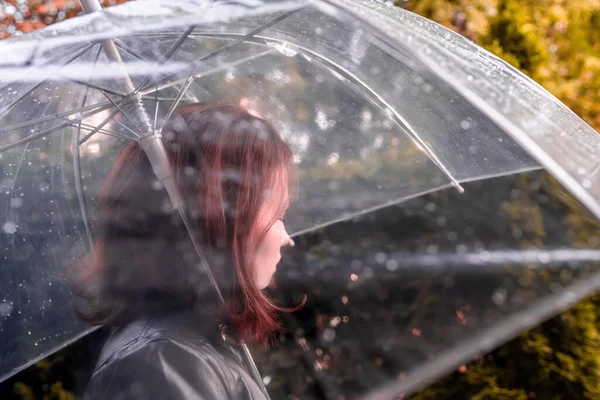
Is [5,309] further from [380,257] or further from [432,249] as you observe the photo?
[432,249]

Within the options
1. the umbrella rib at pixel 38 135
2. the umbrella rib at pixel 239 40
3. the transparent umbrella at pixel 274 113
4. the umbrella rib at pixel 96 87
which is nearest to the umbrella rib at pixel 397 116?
the transparent umbrella at pixel 274 113

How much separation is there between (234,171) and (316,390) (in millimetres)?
2656

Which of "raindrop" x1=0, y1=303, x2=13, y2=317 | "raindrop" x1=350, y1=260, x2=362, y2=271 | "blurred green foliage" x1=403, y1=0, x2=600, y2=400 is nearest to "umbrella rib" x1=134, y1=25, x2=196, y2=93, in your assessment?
"raindrop" x1=0, y1=303, x2=13, y2=317

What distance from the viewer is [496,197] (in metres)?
3.79

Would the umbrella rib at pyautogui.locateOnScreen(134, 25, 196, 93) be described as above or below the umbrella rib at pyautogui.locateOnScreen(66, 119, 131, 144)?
above

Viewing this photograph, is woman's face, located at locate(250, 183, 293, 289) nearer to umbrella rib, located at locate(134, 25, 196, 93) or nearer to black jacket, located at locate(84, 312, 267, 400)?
black jacket, located at locate(84, 312, 267, 400)

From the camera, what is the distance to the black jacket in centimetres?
108

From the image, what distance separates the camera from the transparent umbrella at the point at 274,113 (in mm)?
1225

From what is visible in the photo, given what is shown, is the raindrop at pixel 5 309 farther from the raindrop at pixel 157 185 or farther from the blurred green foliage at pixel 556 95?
the blurred green foliage at pixel 556 95

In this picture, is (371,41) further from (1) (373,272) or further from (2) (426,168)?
(1) (373,272)

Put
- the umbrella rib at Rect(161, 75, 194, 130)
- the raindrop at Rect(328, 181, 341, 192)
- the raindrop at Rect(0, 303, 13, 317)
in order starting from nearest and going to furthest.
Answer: the umbrella rib at Rect(161, 75, 194, 130) < the raindrop at Rect(0, 303, 13, 317) < the raindrop at Rect(328, 181, 341, 192)

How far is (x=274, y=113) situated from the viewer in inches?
71.3

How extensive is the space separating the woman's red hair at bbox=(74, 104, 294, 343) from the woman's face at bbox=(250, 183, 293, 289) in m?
0.02

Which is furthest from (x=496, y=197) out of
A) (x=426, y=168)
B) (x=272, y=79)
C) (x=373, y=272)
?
(x=272, y=79)
